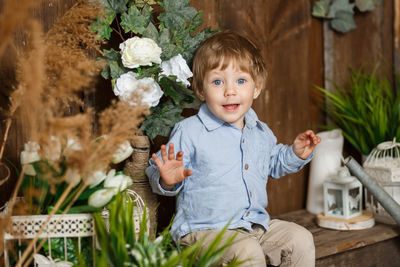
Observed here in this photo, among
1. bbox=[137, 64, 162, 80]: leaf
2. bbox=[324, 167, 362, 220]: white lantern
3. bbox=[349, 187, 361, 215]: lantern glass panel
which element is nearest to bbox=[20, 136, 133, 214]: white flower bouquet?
bbox=[137, 64, 162, 80]: leaf

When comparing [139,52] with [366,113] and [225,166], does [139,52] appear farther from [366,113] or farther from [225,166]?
[366,113]

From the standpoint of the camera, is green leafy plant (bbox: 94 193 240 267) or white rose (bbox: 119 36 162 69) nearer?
green leafy plant (bbox: 94 193 240 267)

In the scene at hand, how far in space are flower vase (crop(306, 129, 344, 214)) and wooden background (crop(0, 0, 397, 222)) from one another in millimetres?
160

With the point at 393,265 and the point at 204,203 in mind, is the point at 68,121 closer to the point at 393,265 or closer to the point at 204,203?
the point at 204,203

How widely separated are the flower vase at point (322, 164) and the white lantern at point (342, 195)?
0.47 ft

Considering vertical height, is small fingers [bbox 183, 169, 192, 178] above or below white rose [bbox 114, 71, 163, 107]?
below

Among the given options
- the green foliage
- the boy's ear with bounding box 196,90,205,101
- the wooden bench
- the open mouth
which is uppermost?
the green foliage

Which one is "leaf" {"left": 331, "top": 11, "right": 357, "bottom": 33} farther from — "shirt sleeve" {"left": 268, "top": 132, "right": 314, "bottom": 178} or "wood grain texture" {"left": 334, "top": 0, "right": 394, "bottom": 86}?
"shirt sleeve" {"left": 268, "top": 132, "right": 314, "bottom": 178}

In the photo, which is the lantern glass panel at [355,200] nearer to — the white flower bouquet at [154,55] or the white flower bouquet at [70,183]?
the white flower bouquet at [154,55]

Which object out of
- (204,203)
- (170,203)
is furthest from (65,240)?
(170,203)

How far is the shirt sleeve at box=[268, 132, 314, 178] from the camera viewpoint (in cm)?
218

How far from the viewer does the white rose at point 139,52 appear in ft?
6.36

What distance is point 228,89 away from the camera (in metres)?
2.00

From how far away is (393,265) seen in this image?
2570mm
